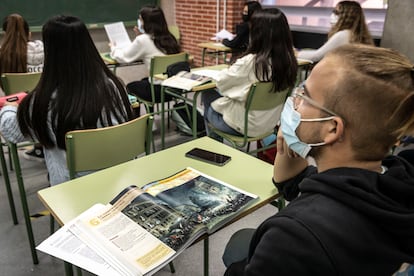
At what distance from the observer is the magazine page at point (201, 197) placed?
1.06 meters

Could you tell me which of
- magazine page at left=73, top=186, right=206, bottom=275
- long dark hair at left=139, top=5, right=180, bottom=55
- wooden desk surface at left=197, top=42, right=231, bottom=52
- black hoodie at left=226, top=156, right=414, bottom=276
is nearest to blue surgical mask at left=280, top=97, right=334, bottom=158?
black hoodie at left=226, top=156, right=414, bottom=276

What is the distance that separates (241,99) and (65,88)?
3.84ft

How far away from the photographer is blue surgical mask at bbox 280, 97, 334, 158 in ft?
3.07

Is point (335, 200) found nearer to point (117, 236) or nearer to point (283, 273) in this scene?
point (283, 273)

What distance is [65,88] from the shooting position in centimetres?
159


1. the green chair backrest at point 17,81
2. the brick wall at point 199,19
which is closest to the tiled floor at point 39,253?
the green chair backrest at point 17,81

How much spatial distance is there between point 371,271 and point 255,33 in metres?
1.89

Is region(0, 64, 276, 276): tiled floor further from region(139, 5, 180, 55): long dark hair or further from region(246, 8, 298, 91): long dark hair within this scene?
region(139, 5, 180, 55): long dark hair

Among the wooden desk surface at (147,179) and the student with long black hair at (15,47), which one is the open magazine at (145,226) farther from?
the student with long black hair at (15,47)

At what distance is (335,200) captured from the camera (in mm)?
716

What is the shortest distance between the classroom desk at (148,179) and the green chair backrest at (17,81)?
144 centimetres

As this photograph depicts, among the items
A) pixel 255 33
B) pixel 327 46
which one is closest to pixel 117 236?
pixel 255 33

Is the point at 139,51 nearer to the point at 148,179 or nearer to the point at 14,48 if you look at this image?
the point at 14,48

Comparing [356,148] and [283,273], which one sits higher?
[356,148]
